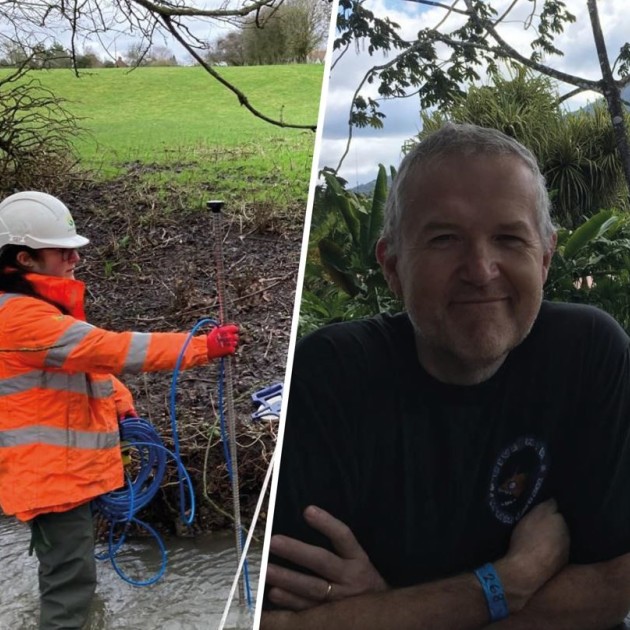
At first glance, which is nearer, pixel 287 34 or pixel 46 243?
pixel 46 243

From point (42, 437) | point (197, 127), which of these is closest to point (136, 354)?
point (42, 437)

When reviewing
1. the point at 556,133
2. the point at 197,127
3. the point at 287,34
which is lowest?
the point at 556,133

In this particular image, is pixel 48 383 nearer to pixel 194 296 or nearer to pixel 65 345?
pixel 65 345

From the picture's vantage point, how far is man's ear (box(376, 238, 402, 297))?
390 millimetres

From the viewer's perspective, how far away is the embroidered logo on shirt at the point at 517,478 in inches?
15.0

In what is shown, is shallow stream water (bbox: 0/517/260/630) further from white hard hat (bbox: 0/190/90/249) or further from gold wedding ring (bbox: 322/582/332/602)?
gold wedding ring (bbox: 322/582/332/602)

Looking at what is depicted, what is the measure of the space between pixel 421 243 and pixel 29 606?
2.63 meters

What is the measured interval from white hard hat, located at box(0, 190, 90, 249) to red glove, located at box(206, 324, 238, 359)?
0.40 metres

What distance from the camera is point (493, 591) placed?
14.9 inches

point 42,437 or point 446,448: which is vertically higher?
point 446,448

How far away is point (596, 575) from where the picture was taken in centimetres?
39

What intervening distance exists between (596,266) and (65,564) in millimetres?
1879

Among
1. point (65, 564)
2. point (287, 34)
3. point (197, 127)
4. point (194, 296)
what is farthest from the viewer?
point (197, 127)

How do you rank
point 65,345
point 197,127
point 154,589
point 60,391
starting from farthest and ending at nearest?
point 197,127 < point 154,589 < point 60,391 < point 65,345
